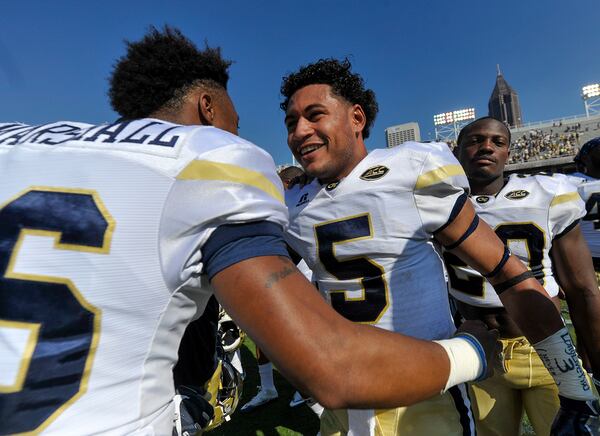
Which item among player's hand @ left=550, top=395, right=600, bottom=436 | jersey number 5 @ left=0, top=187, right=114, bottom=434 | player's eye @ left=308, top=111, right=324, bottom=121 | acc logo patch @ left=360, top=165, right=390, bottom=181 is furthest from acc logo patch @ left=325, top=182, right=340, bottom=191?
player's hand @ left=550, top=395, right=600, bottom=436

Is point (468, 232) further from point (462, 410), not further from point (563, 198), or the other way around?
point (563, 198)

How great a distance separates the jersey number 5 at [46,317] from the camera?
78 centimetres

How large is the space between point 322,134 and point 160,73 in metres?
0.90

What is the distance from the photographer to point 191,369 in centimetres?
170

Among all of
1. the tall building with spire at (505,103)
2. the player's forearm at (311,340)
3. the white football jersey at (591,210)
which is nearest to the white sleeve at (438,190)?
the player's forearm at (311,340)

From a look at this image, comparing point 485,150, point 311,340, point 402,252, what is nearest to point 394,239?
point 402,252

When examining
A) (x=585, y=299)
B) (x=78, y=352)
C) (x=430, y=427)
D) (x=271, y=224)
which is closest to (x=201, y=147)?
(x=271, y=224)

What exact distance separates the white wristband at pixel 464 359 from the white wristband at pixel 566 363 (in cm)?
79

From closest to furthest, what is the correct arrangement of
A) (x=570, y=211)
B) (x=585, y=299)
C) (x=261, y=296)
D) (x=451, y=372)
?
1. (x=261, y=296)
2. (x=451, y=372)
3. (x=585, y=299)
4. (x=570, y=211)

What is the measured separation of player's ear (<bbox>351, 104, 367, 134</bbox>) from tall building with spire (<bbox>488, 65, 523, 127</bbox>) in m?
120

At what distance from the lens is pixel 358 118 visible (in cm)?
238

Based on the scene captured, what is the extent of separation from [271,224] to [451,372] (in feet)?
2.05

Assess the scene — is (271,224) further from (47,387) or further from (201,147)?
(47,387)

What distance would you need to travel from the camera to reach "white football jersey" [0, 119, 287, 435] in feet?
2.56
